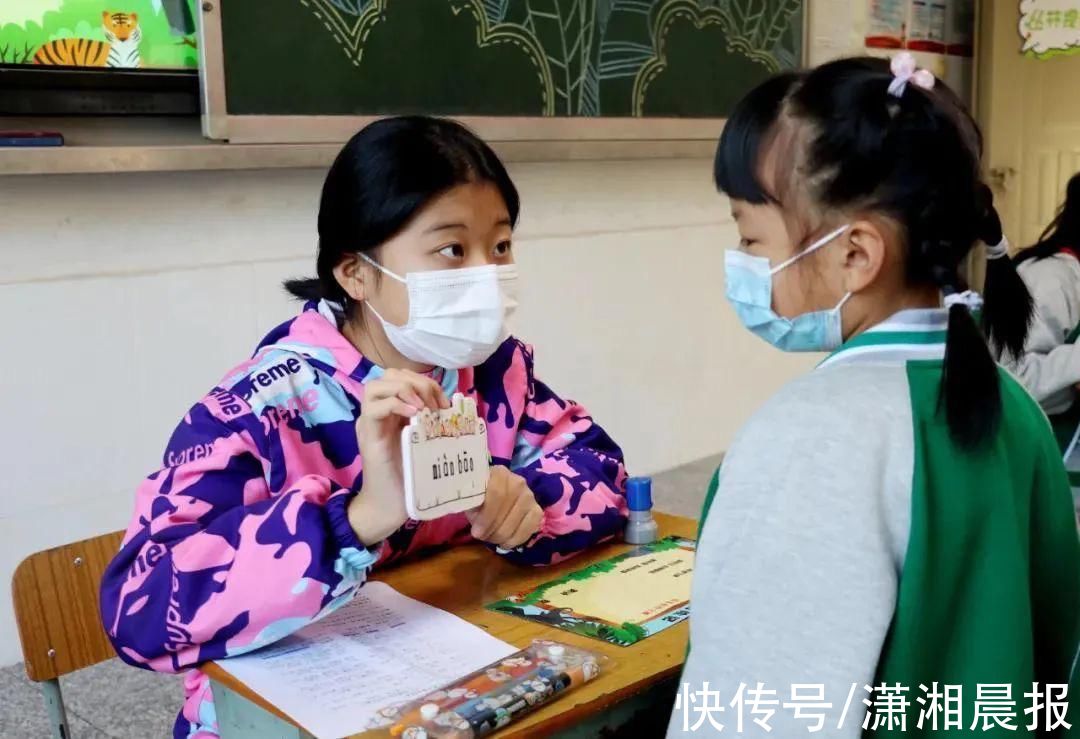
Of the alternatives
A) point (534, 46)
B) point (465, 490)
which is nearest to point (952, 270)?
point (465, 490)

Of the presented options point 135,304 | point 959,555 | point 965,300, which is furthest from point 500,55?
point 959,555

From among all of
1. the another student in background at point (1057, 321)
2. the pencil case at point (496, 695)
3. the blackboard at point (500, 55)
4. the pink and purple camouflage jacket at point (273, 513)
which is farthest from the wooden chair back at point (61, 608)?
the another student in background at point (1057, 321)

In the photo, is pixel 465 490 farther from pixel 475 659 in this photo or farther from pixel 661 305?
pixel 661 305

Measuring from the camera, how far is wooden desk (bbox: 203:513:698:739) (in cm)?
101

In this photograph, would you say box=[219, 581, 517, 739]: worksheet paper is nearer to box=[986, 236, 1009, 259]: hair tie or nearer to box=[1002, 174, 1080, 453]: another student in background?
box=[986, 236, 1009, 259]: hair tie

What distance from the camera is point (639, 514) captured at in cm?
151

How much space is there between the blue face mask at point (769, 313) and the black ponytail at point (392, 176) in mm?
420

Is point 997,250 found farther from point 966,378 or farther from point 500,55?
point 500,55

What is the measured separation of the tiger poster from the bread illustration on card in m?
1.42

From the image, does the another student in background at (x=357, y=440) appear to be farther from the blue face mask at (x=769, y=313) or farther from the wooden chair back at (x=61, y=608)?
the blue face mask at (x=769, y=313)

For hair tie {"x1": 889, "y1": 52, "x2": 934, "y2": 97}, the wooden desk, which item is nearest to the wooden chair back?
the wooden desk

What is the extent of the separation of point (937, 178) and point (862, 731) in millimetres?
469

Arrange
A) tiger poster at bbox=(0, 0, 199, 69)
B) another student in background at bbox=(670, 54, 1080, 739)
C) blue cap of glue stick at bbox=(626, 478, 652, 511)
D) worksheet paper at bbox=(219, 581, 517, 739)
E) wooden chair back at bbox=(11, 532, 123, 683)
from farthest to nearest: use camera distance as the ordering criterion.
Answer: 1. tiger poster at bbox=(0, 0, 199, 69)
2. blue cap of glue stick at bbox=(626, 478, 652, 511)
3. wooden chair back at bbox=(11, 532, 123, 683)
4. worksheet paper at bbox=(219, 581, 517, 739)
5. another student in background at bbox=(670, 54, 1080, 739)

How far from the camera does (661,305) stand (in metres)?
3.66
